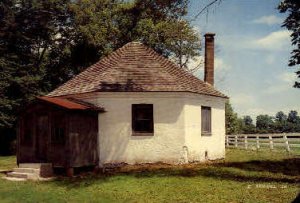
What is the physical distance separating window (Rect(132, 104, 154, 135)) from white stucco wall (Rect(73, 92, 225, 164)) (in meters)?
0.24

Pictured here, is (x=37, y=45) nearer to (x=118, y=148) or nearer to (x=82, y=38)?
(x=82, y=38)

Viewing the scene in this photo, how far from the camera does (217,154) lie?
88.3 ft

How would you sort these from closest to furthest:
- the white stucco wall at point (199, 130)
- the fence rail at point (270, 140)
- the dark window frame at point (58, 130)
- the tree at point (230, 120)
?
the dark window frame at point (58, 130)
the white stucco wall at point (199, 130)
the fence rail at point (270, 140)
the tree at point (230, 120)

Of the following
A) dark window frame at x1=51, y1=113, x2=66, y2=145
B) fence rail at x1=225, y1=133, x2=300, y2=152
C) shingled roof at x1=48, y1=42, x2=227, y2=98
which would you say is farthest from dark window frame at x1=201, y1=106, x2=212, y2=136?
dark window frame at x1=51, y1=113, x2=66, y2=145

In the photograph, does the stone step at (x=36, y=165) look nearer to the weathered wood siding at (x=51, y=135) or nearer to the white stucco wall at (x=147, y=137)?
the weathered wood siding at (x=51, y=135)

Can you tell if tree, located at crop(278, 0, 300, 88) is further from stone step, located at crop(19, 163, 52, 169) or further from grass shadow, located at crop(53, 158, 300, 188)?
stone step, located at crop(19, 163, 52, 169)

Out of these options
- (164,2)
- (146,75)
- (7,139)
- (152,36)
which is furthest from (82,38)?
(164,2)

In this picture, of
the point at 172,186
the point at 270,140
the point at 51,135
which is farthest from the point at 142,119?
the point at 270,140

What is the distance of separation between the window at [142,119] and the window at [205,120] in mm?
3747

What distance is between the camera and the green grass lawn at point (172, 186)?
1445 cm

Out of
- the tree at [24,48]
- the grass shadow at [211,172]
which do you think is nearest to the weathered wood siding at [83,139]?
the grass shadow at [211,172]

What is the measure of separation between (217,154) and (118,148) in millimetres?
7095

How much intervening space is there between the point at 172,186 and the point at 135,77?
9.41 meters

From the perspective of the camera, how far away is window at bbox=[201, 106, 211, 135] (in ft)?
84.0
